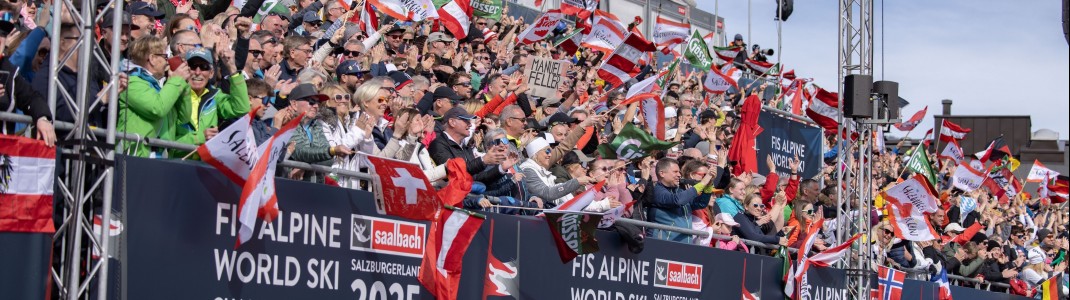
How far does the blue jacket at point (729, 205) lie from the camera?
16281 mm

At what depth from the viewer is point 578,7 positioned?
89.7ft

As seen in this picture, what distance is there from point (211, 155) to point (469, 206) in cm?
322

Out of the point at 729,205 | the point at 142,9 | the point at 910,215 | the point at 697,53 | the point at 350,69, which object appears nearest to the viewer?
the point at 142,9

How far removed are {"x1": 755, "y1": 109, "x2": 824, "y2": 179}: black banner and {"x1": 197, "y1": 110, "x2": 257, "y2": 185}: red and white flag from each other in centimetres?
1128

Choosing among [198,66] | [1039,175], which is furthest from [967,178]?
[198,66]

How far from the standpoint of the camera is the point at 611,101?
19.4 metres

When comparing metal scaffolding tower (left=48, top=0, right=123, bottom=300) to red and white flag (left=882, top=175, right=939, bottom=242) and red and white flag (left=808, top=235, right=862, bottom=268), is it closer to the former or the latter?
red and white flag (left=808, top=235, right=862, bottom=268)

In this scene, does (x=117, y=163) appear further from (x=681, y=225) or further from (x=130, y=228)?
(x=681, y=225)

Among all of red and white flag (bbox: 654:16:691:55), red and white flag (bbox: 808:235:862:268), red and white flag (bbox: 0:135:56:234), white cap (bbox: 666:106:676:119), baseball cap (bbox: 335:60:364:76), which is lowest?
red and white flag (bbox: 808:235:862:268)

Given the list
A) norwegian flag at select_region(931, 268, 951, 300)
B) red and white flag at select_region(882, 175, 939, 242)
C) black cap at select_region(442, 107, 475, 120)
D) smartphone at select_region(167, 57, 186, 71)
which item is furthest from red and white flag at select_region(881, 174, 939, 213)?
smartphone at select_region(167, 57, 186, 71)

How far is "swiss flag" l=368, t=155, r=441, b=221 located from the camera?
35.5 ft

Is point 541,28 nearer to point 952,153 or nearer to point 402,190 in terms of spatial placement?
point 952,153

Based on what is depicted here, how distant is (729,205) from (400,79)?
3.66 meters

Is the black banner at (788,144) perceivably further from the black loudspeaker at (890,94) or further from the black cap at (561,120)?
the black cap at (561,120)
